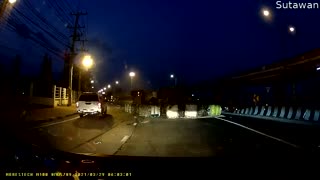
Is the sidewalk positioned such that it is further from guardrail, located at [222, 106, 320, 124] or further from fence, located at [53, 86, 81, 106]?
guardrail, located at [222, 106, 320, 124]

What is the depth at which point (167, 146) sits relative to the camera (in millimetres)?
15711

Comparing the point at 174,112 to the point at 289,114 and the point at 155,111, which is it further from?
the point at 289,114

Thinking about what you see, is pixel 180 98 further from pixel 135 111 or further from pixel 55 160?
pixel 55 160

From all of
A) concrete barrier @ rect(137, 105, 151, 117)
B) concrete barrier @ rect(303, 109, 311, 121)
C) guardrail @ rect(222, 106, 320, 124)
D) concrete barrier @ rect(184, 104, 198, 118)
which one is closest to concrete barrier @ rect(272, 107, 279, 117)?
guardrail @ rect(222, 106, 320, 124)

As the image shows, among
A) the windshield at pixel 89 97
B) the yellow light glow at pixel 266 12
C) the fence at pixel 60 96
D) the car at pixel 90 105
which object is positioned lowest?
the car at pixel 90 105

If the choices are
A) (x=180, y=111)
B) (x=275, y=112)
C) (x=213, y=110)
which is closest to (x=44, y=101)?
(x=180, y=111)

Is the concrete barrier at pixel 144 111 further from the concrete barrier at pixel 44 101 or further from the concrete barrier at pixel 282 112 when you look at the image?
the concrete barrier at pixel 44 101

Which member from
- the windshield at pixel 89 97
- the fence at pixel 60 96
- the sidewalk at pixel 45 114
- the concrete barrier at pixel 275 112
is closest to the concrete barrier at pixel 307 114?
the concrete barrier at pixel 275 112

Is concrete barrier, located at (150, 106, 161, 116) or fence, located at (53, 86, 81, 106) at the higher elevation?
fence, located at (53, 86, 81, 106)

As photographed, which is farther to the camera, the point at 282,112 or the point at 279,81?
the point at 279,81

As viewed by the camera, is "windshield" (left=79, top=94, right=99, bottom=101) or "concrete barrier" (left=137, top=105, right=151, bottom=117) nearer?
"windshield" (left=79, top=94, right=99, bottom=101)

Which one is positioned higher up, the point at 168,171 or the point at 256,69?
the point at 256,69

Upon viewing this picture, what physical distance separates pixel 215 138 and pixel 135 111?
28.2 meters

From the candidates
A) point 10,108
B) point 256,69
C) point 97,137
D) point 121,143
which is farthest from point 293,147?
point 256,69
